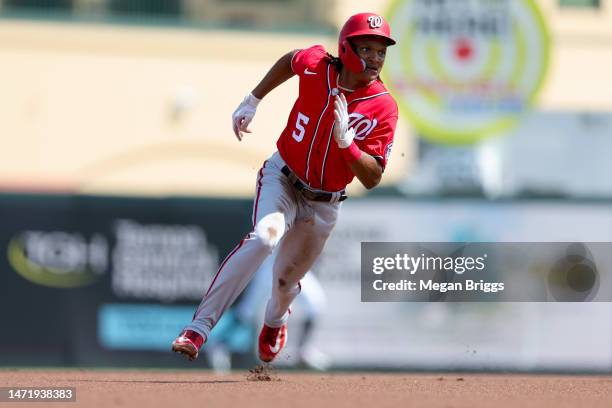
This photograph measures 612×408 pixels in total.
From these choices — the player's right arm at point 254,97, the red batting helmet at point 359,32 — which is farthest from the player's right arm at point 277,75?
the red batting helmet at point 359,32

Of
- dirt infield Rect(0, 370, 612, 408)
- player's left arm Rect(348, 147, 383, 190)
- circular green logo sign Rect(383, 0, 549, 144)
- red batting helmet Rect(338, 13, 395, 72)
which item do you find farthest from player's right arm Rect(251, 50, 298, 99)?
circular green logo sign Rect(383, 0, 549, 144)

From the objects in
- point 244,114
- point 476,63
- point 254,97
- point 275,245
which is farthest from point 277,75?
point 476,63

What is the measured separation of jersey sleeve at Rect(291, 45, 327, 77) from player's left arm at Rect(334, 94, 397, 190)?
0.50 metres

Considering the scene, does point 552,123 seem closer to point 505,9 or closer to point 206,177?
point 505,9

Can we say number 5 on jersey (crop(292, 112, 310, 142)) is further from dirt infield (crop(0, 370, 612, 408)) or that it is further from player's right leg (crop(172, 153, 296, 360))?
dirt infield (crop(0, 370, 612, 408))

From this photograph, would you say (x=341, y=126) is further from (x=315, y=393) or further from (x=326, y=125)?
(x=315, y=393)

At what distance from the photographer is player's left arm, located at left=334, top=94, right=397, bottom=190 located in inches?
335

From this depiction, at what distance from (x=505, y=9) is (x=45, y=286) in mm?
14701

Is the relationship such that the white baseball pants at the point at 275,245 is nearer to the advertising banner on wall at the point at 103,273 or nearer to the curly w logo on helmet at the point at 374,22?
the curly w logo on helmet at the point at 374,22

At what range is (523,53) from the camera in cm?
2641

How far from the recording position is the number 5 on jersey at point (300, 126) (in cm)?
902

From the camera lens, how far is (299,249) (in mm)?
9336

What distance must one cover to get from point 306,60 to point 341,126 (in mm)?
844

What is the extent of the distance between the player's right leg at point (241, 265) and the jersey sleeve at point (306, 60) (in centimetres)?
80
